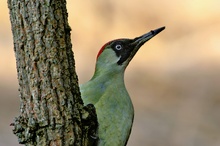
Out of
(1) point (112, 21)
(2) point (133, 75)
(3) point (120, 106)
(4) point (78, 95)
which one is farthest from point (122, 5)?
(4) point (78, 95)

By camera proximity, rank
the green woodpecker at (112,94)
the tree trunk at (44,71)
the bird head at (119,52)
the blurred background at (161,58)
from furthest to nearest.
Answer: the blurred background at (161,58) < the bird head at (119,52) < the green woodpecker at (112,94) < the tree trunk at (44,71)

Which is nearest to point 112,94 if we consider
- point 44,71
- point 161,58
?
point 44,71

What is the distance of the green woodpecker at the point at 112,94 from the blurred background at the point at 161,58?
4.57 metres

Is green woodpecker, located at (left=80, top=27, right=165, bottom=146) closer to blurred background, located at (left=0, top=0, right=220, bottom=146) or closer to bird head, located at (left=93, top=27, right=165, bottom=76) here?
bird head, located at (left=93, top=27, right=165, bottom=76)

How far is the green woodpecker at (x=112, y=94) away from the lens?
154 inches


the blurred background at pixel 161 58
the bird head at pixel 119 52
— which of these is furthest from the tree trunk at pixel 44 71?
the blurred background at pixel 161 58

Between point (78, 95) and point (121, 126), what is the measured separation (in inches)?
28.7

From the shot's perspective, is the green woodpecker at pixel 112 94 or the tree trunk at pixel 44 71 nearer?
the tree trunk at pixel 44 71

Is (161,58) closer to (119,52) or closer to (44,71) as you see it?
(119,52)

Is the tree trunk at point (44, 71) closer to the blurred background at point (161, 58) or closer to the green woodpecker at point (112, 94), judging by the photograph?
the green woodpecker at point (112, 94)

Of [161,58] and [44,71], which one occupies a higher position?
[44,71]

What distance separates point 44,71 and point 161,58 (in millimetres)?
6749

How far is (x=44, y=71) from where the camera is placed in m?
3.21

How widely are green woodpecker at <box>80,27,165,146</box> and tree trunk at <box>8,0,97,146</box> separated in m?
0.63
